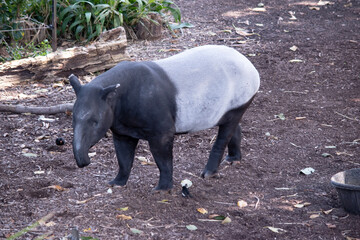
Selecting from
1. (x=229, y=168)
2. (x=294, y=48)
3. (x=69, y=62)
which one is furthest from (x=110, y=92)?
(x=294, y=48)

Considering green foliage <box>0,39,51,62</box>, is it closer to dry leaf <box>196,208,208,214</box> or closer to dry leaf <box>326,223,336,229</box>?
dry leaf <box>196,208,208,214</box>

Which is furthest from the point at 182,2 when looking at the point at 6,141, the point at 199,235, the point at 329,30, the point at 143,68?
the point at 199,235

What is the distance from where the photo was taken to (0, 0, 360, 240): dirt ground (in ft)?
14.1

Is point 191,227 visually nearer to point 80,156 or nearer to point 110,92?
point 80,156

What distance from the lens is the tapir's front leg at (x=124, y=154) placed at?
15.8 ft

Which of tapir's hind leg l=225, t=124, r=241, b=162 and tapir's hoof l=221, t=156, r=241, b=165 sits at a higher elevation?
tapir's hind leg l=225, t=124, r=241, b=162

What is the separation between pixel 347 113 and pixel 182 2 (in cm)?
640

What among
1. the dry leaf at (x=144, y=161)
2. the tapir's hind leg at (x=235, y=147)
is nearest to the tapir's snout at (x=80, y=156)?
the dry leaf at (x=144, y=161)

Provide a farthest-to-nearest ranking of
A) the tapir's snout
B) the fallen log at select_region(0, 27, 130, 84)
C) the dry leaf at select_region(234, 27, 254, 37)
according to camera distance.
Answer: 1. the dry leaf at select_region(234, 27, 254, 37)
2. the fallen log at select_region(0, 27, 130, 84)
3. the tapir's snout

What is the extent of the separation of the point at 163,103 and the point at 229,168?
141 cm

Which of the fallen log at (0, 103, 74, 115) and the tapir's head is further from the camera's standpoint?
the fallen log at (0, 103, 74, 115)

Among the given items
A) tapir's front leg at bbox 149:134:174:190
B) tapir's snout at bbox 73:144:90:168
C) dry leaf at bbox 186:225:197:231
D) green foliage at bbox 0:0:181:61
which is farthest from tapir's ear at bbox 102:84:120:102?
green foliage at bbox 0:0:181:61

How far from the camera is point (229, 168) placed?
5551 millimetres

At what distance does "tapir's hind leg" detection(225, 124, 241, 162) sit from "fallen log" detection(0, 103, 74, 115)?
2.17 metres
